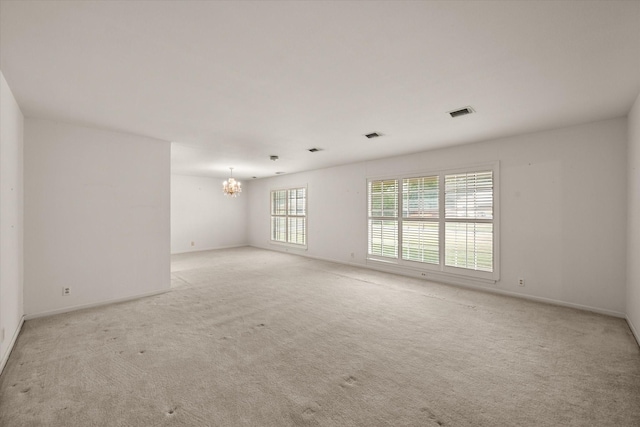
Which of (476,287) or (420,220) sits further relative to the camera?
(420,220)

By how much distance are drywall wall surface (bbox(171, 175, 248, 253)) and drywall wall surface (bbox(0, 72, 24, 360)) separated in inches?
204

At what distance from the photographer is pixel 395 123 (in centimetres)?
354

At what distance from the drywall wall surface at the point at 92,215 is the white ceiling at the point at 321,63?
456 millimetres

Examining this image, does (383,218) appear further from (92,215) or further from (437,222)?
(92,215)

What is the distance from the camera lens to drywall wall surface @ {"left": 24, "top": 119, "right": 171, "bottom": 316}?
11.0 ft

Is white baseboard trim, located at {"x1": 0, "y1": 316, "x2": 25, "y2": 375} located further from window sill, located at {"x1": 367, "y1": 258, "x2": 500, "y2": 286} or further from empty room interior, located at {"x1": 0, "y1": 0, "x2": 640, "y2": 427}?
window sill, located at {"x1": 367, "y1": 258, "x2": 500, "y2": 286}

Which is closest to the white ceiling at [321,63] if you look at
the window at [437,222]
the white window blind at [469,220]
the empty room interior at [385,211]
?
the empty room interior at [385,211]

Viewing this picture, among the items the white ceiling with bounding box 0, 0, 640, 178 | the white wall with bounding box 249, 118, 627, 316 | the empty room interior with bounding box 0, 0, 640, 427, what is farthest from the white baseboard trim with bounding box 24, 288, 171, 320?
the white wall with bounding box 249, 118, 627, 316

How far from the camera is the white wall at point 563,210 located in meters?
3.42

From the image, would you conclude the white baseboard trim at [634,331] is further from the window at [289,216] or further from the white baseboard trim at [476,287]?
the window at [289,216]

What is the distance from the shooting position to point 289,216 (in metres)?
8.38

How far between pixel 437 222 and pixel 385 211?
1.14 m

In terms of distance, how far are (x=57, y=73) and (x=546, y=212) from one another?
5.75 m

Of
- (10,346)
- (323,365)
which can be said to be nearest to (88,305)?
(10,346)
